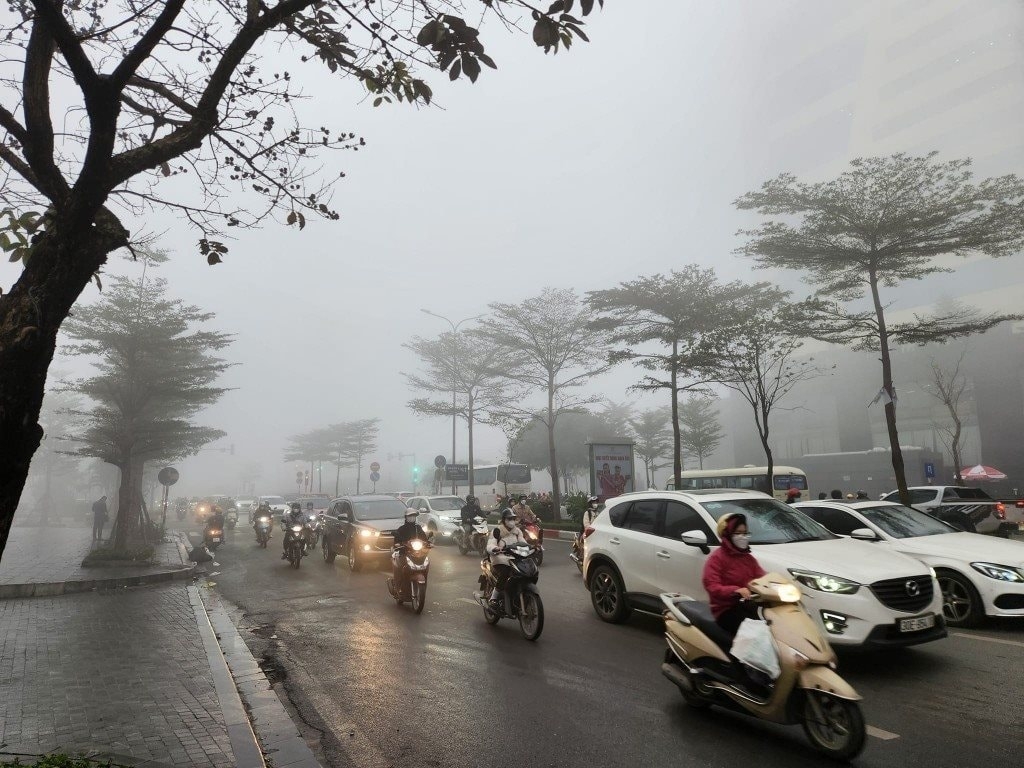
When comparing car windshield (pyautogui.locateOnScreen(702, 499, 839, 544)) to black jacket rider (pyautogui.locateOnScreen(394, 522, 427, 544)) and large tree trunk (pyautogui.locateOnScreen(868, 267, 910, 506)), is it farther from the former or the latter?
large tree trunk (pyautogui.locateOnScreen(868, 267, 910, 506))

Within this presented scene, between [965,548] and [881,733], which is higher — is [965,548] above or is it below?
above

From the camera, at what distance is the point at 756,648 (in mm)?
4270

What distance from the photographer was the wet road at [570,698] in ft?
14.1

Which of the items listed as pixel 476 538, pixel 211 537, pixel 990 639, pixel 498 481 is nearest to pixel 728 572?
pixel 990 639

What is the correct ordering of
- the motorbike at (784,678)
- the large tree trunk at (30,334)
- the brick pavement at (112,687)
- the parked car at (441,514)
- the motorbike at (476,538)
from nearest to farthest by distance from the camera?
the large tree trunk at (30,334) < the motorbike at (784,678) < the brick pavement at (112,687) < the motorbike at (476,538) < the parked car at (441,514)

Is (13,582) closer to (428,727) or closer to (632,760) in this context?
(428,727)

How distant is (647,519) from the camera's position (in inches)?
321

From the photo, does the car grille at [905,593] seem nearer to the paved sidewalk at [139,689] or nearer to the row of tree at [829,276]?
the paved sidewalk at [139,689]

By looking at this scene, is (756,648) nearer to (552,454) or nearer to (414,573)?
(414,573)

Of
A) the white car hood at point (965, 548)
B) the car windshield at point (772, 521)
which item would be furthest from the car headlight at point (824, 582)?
the white car hood at point (965, 548)

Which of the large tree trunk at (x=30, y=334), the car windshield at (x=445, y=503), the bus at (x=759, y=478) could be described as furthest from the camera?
the bus at (x=759, y=478)

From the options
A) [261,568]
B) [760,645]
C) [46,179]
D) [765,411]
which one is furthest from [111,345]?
[760,645]

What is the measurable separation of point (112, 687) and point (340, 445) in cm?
8006

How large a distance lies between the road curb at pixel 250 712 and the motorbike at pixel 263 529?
14.7 m
